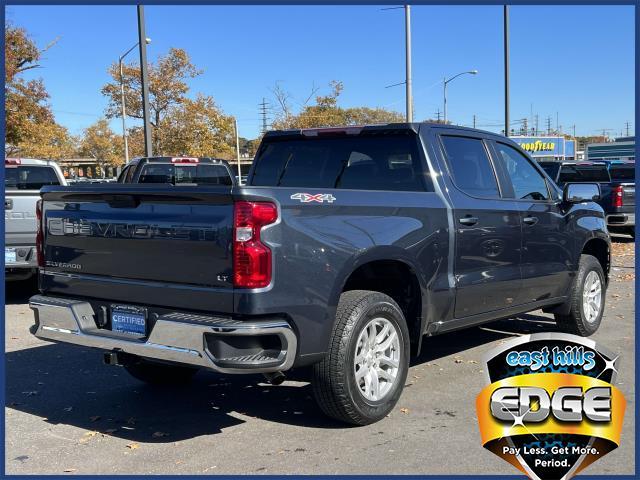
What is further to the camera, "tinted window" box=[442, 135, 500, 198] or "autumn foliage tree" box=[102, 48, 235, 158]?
"autumn foliage tree" box=[102, 48, 235, 158]

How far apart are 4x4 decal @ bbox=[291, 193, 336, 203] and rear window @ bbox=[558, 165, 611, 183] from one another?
14525 millimetres

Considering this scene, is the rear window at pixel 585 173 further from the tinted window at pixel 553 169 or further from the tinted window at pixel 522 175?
the tinted window at pixel 522 175

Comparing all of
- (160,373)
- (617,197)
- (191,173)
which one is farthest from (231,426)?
(617,197)

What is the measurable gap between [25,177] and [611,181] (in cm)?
1326

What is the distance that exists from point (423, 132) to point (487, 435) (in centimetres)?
250

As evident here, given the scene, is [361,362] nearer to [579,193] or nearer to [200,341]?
[200,341]

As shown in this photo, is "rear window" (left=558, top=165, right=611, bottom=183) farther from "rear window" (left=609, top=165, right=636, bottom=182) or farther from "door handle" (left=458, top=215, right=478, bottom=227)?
"door handle" (left=458, top=215, right=478, bottom=227)

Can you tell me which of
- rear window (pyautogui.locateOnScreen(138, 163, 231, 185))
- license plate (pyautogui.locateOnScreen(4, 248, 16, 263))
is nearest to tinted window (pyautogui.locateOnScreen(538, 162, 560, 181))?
rear window (pyautogui.locateOnScreen(138, 163, 231, 185))

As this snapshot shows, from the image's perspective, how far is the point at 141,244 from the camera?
14.4ft

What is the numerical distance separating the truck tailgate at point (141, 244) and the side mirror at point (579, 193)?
4001 millimetres

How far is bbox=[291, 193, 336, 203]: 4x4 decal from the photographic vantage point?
4.21 metres

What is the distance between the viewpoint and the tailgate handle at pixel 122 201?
4.45 m

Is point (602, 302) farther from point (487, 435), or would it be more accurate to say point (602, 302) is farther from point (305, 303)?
point (305, 303)

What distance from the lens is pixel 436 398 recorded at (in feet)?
17.5
